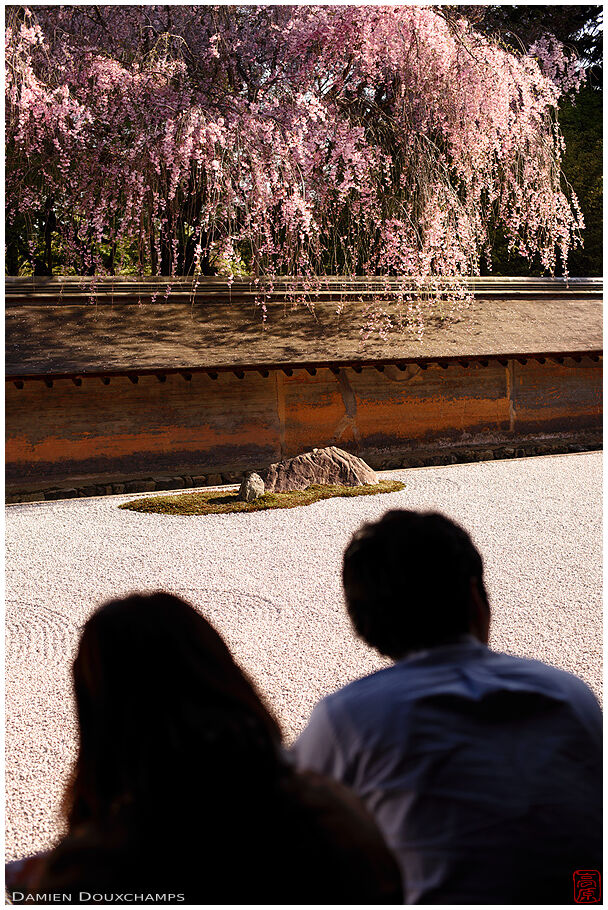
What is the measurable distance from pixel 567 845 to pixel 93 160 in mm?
11610

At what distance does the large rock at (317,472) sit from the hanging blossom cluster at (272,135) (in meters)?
3.41

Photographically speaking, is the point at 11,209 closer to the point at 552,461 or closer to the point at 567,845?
the point at 552,461

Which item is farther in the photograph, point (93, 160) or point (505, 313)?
point (505, 313)

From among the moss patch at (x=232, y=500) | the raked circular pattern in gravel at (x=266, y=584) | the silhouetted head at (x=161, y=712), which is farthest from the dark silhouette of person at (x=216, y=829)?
the moss patch at (x=232, y=500)

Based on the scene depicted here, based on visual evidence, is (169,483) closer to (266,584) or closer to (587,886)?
(266,584)

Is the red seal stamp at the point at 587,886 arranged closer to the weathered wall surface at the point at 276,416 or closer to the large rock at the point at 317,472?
the large rock at the point at 317,472

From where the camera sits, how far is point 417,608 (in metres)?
1.65

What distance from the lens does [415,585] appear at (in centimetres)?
165

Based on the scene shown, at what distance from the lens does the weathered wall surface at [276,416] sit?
424 inches

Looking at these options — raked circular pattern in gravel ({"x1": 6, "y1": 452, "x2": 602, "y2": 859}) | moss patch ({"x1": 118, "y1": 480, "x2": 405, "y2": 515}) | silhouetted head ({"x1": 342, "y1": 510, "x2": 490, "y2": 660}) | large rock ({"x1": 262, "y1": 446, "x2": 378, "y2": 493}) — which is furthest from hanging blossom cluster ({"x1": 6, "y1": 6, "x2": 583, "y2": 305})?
silhouetted head ({"x1": 342, "y1": 510, "x2": 490, "y2": 660})

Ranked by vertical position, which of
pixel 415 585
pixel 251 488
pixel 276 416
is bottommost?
pixel 251 488

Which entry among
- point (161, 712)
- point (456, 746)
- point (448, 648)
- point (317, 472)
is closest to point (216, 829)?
point (161, 712)

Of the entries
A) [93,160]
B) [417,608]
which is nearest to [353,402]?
[93,160]

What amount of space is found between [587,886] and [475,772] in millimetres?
330
